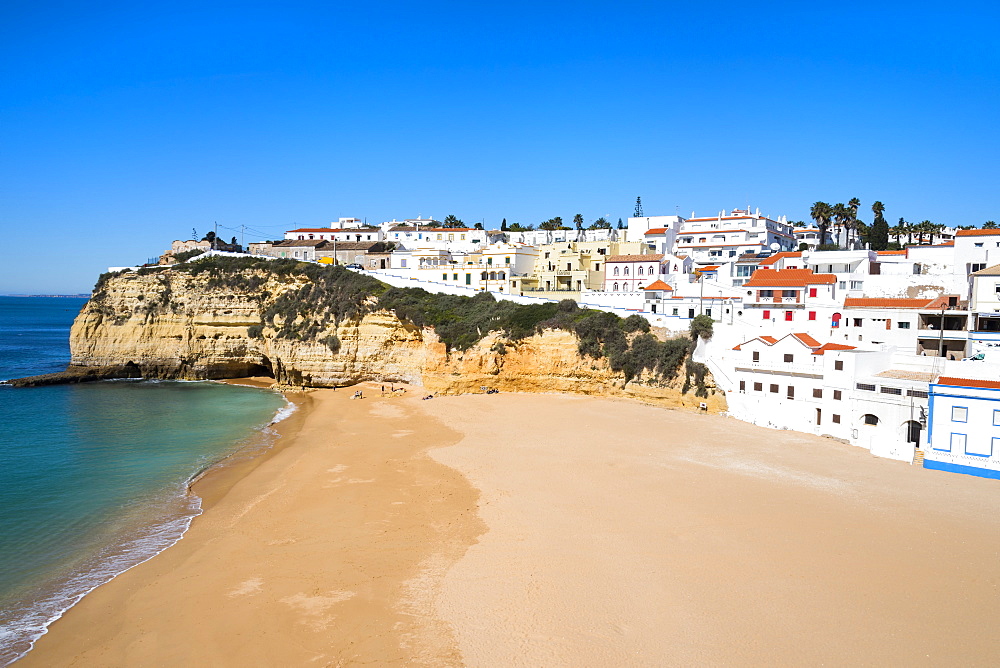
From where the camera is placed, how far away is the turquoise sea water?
48.0ft

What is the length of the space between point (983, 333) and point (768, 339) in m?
8.62

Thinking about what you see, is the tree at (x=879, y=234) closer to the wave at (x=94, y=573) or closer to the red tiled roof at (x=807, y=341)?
the red tiled roof at (x=807, y=341)

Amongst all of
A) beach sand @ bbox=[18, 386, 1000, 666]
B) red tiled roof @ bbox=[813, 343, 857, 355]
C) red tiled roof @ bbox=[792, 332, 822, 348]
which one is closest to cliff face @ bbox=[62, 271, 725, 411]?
red tiled roof @ bbox=[792, 332, 822, 348]

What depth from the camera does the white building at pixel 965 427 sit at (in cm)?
1983

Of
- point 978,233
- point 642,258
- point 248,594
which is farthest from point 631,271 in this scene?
point 248,594

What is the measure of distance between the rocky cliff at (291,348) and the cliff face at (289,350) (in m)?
0.07

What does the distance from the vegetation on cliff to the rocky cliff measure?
19 centimetres

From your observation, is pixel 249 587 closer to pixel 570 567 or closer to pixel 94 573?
pixel 94 573

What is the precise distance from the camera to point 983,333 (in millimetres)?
25641

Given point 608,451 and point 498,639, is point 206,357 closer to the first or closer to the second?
point 608,451

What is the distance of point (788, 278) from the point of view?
34531 millimetres

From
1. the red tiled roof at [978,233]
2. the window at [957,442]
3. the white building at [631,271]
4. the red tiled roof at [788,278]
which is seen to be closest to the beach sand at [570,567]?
the window at [957,442]

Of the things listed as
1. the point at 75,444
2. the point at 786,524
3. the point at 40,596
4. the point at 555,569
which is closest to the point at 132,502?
the point at 40,596

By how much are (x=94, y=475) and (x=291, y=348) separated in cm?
2063
